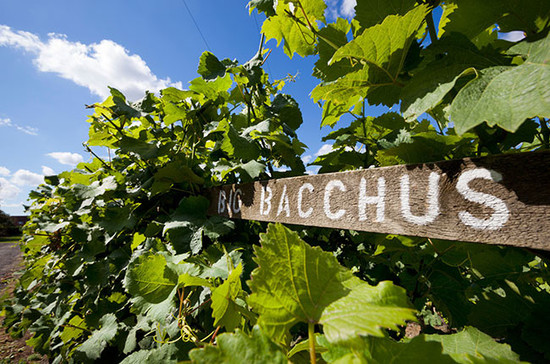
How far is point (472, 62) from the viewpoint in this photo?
12.8 inches

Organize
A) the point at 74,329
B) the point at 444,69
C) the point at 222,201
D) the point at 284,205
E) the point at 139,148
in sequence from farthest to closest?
the point at 74,329
the point at 139,148
the point at 222,201
the point at 284,205
the point at 444,69

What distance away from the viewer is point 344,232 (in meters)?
0.87

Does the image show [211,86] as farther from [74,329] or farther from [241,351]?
[74,329]

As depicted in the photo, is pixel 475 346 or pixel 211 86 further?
pixel 211 86

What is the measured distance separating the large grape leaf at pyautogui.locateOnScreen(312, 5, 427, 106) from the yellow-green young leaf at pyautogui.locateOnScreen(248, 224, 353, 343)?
26 centimetres

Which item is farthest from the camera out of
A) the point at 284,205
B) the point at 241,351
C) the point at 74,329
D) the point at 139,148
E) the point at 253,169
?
the point at 74,329

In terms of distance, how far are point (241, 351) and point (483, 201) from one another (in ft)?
1.01

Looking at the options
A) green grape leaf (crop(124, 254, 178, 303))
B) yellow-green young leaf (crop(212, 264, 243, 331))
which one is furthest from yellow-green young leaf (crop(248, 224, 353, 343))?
green grape leaf (crop(124, 254, 178, 303))

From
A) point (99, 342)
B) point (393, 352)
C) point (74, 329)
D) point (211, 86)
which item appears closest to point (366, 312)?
point (393, 352)

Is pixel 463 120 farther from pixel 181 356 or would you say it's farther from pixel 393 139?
pixel 181 356

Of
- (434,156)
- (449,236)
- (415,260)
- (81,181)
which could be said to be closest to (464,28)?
(434,156)

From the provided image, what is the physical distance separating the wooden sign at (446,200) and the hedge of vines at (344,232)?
6cm

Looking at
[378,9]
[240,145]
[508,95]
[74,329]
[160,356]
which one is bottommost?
[74,329]

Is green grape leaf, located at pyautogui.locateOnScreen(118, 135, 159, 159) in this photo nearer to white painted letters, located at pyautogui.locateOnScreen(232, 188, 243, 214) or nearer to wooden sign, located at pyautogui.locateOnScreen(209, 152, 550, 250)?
white painted letters, located at pyautogui.locateOnScreen(232, 188, 243, 214)
